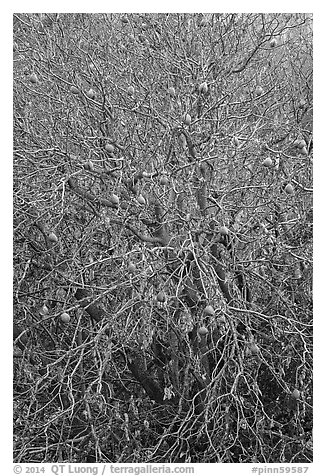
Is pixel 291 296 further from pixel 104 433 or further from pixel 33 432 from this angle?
pixel 33 432

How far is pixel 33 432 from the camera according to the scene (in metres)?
3.04

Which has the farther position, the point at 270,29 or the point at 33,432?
the point at 270,29

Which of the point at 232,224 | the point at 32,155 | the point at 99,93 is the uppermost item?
the point at 99,93

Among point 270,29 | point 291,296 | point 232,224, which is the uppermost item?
point 270,29

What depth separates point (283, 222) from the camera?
2982 mm

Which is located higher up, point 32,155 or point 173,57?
point 173,57

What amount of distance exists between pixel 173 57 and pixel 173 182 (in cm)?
64

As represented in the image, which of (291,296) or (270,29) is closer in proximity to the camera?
(291,296)

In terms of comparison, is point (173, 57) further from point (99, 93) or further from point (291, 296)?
point (291, 296)
